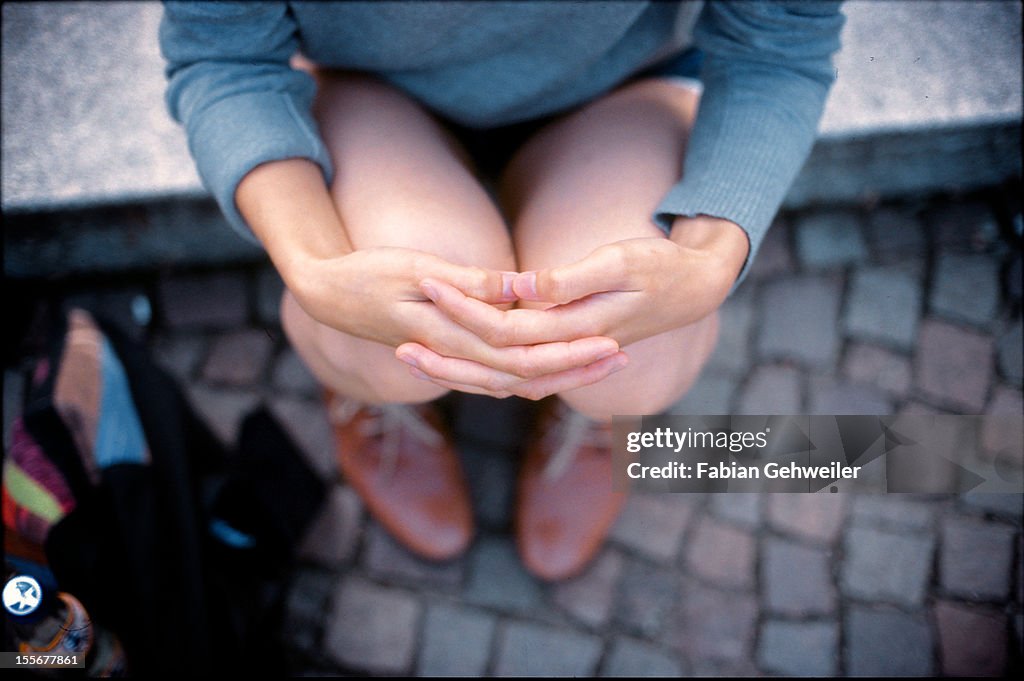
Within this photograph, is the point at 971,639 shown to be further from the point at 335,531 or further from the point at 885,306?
the point at 335,531

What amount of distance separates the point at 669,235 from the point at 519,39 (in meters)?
0.44

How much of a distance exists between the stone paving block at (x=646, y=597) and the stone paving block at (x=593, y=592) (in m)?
0.03

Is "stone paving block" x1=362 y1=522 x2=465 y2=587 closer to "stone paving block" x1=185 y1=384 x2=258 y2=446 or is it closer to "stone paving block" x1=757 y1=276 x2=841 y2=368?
"stone paving block" x1=185 y1=384 x2=258 y2=446

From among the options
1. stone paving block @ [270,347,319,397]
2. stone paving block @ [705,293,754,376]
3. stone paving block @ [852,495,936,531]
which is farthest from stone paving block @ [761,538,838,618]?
stone paving block @ [270,347,319,397]

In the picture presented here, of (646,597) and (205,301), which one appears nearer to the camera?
(646,597)

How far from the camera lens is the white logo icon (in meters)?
1.08

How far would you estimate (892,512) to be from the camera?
1752mm

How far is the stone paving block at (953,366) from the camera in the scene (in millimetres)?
1862

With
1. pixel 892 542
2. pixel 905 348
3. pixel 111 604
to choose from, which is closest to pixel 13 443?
pixel 111 604

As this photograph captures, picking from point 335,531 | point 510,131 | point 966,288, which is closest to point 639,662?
point 335,531

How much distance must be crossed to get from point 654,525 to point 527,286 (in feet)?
3.31

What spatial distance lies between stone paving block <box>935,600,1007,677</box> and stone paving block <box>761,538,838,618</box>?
0.27 meters

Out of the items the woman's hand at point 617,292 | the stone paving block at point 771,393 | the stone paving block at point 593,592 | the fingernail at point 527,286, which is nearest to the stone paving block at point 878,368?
the stone paving block at point 771,393

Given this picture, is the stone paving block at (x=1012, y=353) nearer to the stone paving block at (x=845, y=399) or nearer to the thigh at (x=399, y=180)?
the stone paving block at (x=845, y=399)
